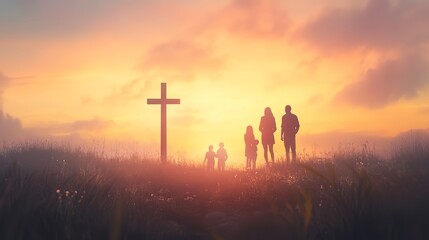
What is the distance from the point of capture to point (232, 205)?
11.1 metres

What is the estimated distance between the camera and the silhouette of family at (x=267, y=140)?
65.4ft

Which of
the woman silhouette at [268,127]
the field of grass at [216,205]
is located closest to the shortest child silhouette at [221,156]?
the woman silhouette at [268,127]

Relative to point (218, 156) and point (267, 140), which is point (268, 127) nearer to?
point (267, 140)

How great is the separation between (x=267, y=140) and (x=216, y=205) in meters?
10.3

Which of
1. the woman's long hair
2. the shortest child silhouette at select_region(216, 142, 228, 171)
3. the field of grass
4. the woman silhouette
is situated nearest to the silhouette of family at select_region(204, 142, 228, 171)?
the shortest child silhouette at select_region(216, 142, 228, 171)

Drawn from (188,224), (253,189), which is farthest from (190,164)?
(188,224)

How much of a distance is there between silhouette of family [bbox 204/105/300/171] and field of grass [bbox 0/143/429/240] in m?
5.32

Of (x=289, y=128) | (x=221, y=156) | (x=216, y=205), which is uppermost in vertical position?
(x=289, y=128)

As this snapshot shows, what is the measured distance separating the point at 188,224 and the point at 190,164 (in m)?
9.58

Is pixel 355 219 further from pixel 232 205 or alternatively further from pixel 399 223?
pixel 232 205

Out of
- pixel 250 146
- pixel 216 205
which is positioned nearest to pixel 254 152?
pixel 250 146

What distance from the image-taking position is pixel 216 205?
36.4ft

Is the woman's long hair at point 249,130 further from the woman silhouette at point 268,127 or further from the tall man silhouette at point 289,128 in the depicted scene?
the tall man silhouette at point 289,128

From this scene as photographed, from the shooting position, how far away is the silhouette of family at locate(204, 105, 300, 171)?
19.9 m
